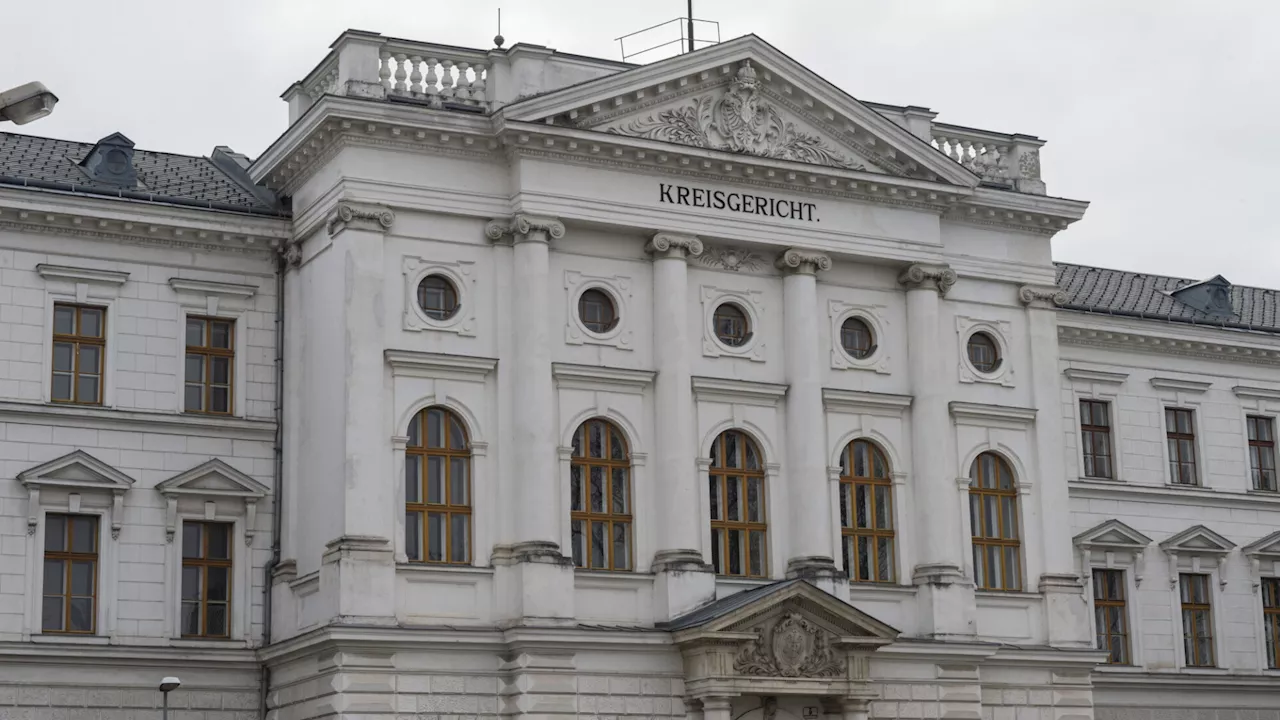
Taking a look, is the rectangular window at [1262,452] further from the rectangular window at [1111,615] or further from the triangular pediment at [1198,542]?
the rectangular window at [1111,615]

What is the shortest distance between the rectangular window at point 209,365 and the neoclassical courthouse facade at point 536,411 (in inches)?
2.7

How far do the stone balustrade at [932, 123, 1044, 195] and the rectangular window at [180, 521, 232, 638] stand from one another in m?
15.8

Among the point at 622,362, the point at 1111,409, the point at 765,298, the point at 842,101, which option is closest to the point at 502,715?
the point at 622,362

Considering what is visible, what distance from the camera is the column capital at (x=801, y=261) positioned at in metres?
36.8

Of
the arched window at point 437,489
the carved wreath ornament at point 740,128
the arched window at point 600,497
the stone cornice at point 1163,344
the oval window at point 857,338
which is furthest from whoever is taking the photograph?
the stone cornice at point 1163,344

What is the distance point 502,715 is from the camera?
33156 mm

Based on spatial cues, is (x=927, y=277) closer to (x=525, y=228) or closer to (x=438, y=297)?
(x=525, y=228)

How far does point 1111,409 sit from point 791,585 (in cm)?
1321

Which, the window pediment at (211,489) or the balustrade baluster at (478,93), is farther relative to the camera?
the balustrade baluster at (478,93)

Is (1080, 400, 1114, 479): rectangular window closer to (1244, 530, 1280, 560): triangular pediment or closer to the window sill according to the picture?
(1244, 530, 1280, 560): triangular pediment

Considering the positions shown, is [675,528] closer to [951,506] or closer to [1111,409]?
[951,506]

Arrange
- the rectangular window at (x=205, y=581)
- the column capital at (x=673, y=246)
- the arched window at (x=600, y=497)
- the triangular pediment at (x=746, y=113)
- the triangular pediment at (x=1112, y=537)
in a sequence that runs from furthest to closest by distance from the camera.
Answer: the triangular pediment at (x=1112, y=537) < the column capital at (x=673, y=246) < the triangular pediment at (x=746, y=113) < the rectangular window at (x=205, y=581) < the arched window at (x=600, y=497)

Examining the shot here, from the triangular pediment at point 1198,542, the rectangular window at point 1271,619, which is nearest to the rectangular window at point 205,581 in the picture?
the triangular pediment at point 1198,542

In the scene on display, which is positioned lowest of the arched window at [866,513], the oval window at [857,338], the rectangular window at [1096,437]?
the arched window at [866,513]
